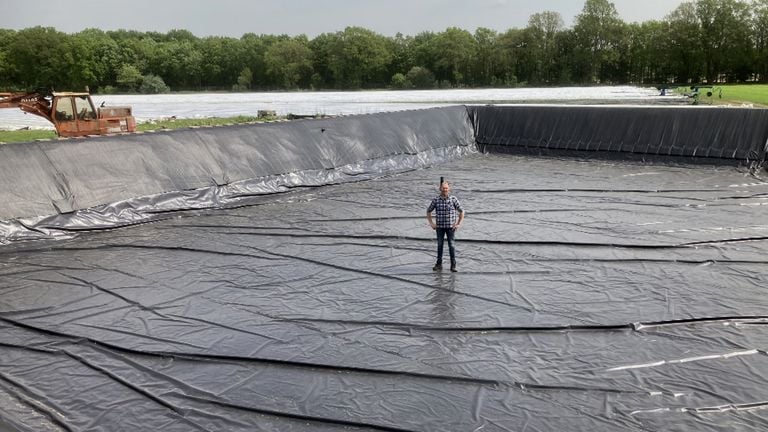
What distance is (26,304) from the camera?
7.45 m

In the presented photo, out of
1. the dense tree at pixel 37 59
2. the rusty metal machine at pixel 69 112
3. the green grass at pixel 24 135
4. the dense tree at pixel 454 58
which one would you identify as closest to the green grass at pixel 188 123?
the green grass at pixel 24 135

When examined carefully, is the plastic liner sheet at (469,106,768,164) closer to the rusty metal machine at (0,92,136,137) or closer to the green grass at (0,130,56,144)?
the rusty metal machine at (0,92,136,137)

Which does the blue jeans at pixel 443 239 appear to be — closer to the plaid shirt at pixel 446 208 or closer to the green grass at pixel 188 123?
the plaid shirt at pixel 446 208

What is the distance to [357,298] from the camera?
7363 millimetres

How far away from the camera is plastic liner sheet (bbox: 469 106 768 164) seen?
1716cm

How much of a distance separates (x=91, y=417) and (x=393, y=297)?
11.7 feet

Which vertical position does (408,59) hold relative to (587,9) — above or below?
below

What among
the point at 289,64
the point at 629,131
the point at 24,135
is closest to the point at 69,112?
the point at 24,135

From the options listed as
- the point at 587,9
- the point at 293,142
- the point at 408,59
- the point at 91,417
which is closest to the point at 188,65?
the point at 408,59

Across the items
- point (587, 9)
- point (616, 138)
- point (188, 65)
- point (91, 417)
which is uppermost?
point (587, 9)

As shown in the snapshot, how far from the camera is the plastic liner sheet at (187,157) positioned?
452 inches

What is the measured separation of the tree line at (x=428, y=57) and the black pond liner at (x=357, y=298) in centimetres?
6081

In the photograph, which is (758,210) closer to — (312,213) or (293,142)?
(312,213)

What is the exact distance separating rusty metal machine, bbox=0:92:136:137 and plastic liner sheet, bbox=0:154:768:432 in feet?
31.2
